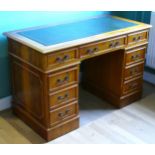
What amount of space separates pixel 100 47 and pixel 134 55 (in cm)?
44

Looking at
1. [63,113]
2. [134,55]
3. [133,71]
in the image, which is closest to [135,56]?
[134,55]

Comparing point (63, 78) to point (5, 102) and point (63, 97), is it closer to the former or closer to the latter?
point (63, 97)

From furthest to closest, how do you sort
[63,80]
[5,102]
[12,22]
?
1. [5,102]
2. [12,22]
3. [63,80]

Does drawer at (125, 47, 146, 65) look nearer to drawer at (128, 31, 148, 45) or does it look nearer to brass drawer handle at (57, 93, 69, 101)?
drawer at (128, 31, 148, 45)

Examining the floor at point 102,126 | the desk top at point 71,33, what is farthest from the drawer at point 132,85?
the desk top at point 71,33

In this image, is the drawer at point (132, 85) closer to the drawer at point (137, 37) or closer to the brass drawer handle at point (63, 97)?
the drawer at point (137, 37)

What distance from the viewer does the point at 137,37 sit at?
2.10 m

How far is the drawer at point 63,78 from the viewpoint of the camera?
1.66 meters

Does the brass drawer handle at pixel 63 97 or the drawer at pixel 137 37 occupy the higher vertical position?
the drawer at pixel 137 37
